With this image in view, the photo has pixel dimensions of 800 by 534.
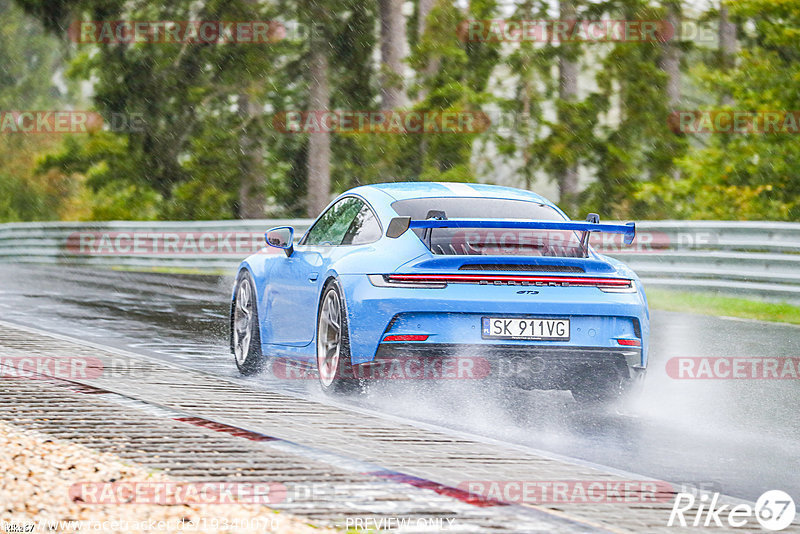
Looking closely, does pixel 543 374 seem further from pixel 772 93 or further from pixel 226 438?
pixel 772 93

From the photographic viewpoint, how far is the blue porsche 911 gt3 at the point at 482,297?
25.7ft

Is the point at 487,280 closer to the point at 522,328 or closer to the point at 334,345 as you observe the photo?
the point at 522,328

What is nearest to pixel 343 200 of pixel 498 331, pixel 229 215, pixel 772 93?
pixel 498 331

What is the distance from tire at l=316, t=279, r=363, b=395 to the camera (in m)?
8.27

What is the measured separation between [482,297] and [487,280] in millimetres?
114

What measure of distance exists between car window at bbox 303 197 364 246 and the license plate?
1639 millimetres

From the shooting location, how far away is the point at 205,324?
1397cm

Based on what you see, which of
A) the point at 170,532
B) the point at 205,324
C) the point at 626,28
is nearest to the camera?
the point at 170,532

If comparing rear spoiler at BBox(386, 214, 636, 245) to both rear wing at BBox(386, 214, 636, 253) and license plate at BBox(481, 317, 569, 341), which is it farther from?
license plate at BBox(481, 317, 569, 341)

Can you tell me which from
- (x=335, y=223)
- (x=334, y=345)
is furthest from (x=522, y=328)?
(x=335, y=223)

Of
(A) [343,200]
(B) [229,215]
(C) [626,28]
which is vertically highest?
(C) [626,28]

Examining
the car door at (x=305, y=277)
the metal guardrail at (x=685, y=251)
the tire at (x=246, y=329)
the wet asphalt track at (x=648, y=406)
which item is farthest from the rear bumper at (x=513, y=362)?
the metal guardrail at (x=685, y=251)

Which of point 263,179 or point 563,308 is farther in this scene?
point 263,179

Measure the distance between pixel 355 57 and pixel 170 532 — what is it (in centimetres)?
3036
